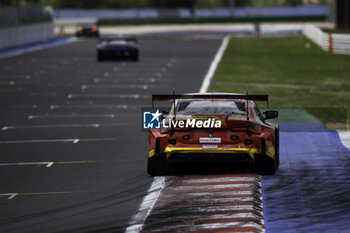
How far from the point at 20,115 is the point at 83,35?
6631 centimetres

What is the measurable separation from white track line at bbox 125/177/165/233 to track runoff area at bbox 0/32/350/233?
0.05 ft

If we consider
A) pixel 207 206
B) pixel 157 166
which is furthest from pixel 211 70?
pixel 207 206

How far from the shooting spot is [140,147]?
18.3 metres

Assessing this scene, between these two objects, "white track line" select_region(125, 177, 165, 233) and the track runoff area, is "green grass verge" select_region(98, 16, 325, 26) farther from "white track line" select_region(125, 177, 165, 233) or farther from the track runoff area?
"white track line" select_region(125, 177, 165, 233)

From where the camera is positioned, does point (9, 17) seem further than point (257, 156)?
Yes

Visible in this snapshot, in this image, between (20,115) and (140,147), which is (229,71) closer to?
(20,115)

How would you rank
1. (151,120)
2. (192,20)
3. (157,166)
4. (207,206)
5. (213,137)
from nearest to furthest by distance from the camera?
(207,206) → (213,137) → (151,120) → (157,166) → (192,20)

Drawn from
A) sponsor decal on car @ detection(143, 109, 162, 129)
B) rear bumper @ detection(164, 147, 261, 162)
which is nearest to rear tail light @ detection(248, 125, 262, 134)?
rear bumper @ detection(164, 147, 261, 162)

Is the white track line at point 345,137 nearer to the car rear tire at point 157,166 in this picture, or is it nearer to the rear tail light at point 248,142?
the rear tail light at point 248,142

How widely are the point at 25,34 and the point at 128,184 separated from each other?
199 ft

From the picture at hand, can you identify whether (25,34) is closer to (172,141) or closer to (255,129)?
(172,141)

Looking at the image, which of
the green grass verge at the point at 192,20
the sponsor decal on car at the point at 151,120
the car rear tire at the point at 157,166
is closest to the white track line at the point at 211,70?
the car rear tire at the point at 157,166

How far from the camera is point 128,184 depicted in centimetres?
1391

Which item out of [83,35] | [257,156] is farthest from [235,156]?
[83,35]
